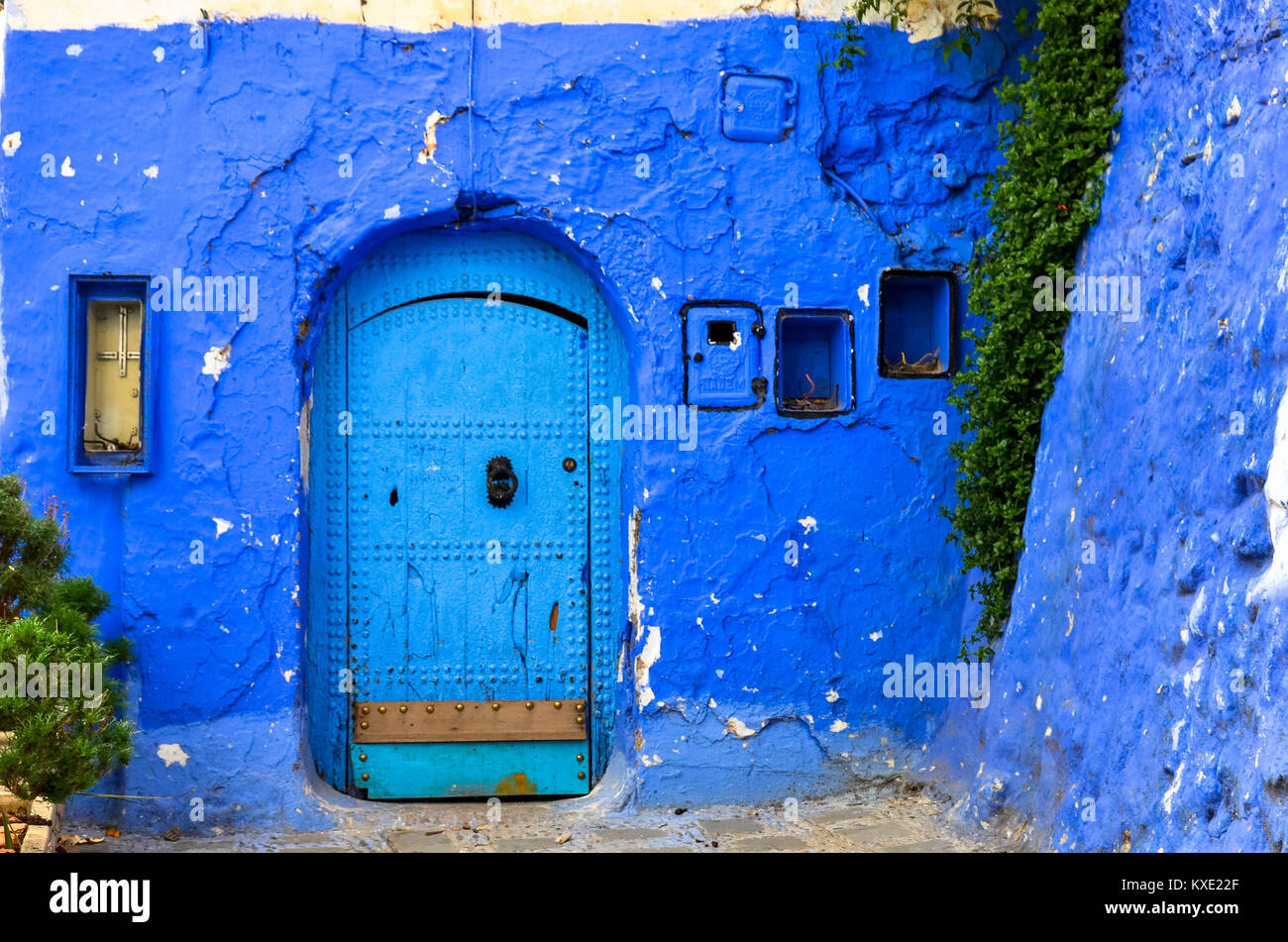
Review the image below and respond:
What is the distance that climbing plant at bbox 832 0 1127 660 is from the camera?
479cm

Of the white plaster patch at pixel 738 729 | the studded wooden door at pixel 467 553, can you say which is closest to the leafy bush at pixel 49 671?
the studded wooden door at pixel 467 553

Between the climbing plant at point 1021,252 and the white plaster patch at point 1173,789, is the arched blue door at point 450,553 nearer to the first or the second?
the climbing plant at point 1021,252

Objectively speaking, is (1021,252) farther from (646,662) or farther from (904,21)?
(646,662)

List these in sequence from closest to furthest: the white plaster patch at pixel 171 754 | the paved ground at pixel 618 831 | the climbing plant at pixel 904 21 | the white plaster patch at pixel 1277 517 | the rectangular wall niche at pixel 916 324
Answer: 1. the white plaster patch at pixel 1277 517
2. the paved ground at pixel 618 831
3. the white plaster patch at pixel 171 754
4. the climbing plant at pixel 904 21
5. the rectangular wall niche at pixel 916 324

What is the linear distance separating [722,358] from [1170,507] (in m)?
2.06

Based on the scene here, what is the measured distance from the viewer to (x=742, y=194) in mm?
5418

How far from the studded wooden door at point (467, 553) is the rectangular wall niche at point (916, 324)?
1.46m

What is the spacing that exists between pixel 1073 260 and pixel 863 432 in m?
1.15

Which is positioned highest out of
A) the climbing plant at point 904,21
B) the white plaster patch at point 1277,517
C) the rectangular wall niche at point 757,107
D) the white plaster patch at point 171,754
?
the climbing plant at point 904,21

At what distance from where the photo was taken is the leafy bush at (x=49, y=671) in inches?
154

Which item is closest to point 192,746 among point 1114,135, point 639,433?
point 639,433

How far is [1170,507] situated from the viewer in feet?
13.0

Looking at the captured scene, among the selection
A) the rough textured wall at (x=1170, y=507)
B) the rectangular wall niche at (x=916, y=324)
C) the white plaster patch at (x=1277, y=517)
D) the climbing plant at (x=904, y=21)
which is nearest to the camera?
the white plaster patch at (x=1277, y=517)

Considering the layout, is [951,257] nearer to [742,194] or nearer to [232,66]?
[742,194]
